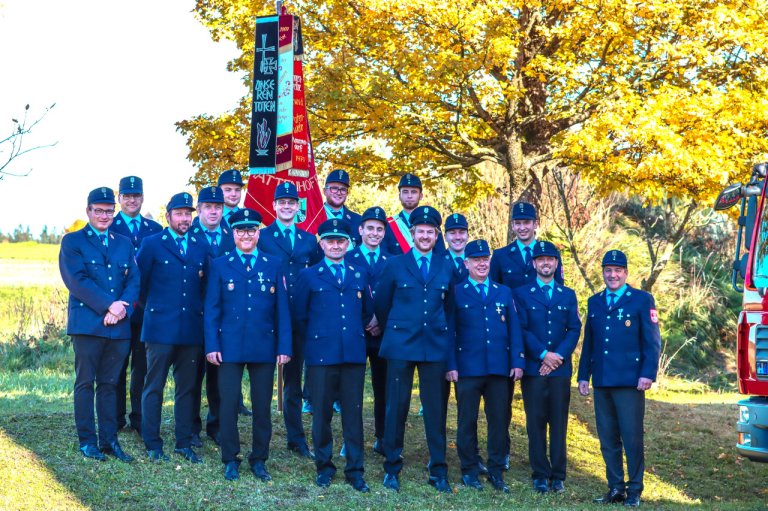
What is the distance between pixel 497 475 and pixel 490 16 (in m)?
5.85

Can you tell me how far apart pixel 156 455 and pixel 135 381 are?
1.01m

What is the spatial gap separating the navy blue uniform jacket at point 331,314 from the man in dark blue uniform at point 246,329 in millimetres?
167

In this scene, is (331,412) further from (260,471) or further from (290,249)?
(290,249)

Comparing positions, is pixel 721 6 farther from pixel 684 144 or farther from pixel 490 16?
pixel 490 16

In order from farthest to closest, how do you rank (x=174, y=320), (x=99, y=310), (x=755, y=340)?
1. (x=174, y=320)
2. (x=99, y=310)
3. (x=755, y=340)

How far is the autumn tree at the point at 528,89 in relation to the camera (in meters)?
11.3

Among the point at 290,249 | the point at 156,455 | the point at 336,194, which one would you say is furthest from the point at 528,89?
the point at 156,455

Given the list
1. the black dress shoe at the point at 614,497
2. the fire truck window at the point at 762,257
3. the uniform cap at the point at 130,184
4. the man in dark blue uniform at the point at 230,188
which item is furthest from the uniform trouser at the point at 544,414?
the uniform cap at the point at 130,184

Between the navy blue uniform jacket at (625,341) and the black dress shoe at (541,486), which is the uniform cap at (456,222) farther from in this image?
the black dress shoe at (541,486)

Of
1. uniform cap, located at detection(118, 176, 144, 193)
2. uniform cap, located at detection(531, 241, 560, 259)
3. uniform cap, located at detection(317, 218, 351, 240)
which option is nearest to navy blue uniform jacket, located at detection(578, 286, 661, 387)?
uniform cap, located at detection(531, 241, 560, 259)

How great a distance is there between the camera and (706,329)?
20.7 meters

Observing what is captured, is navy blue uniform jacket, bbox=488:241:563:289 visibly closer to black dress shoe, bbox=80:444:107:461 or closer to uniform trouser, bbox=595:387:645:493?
uniform trouser, bbox=595:387:645:493

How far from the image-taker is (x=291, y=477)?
7.57m

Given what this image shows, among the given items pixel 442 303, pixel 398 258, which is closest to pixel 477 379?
pixel 442 303
